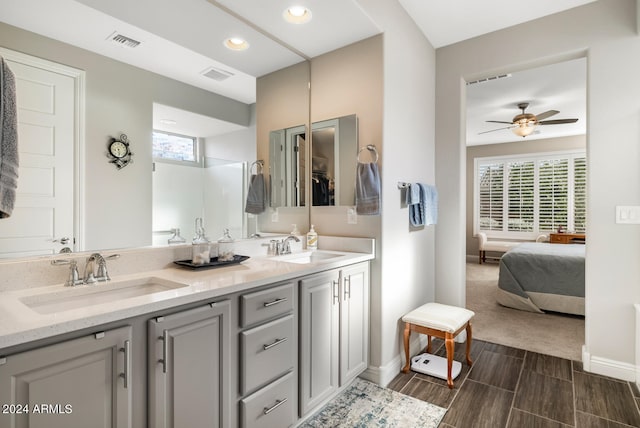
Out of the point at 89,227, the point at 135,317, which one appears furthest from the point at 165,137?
the point at 135,317

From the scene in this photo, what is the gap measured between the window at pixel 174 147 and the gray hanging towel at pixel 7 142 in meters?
0.65

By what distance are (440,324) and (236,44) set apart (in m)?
2.32

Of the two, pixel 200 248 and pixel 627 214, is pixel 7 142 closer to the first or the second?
pixel 200 248

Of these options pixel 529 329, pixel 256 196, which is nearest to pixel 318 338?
pixel 256 196

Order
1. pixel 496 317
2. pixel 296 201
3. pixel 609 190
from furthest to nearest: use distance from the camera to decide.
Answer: pixel 496 317, pixel 296 201, pixel 609 190

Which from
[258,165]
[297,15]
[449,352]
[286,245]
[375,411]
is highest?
[297,15]

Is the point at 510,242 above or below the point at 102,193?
below

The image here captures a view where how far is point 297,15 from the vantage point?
7.03 ft

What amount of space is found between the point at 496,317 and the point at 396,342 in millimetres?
1886

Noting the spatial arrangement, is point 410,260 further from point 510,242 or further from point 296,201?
point 510,242

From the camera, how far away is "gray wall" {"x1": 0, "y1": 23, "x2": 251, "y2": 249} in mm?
1478

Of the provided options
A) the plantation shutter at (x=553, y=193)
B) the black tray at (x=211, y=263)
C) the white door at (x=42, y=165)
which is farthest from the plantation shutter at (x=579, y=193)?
the white door at (x=42, y=165)

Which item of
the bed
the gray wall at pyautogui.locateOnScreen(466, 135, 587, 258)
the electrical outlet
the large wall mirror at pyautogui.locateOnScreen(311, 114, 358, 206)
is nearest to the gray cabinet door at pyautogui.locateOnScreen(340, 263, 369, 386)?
the electrical outlet

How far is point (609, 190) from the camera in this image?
242 centimetres
